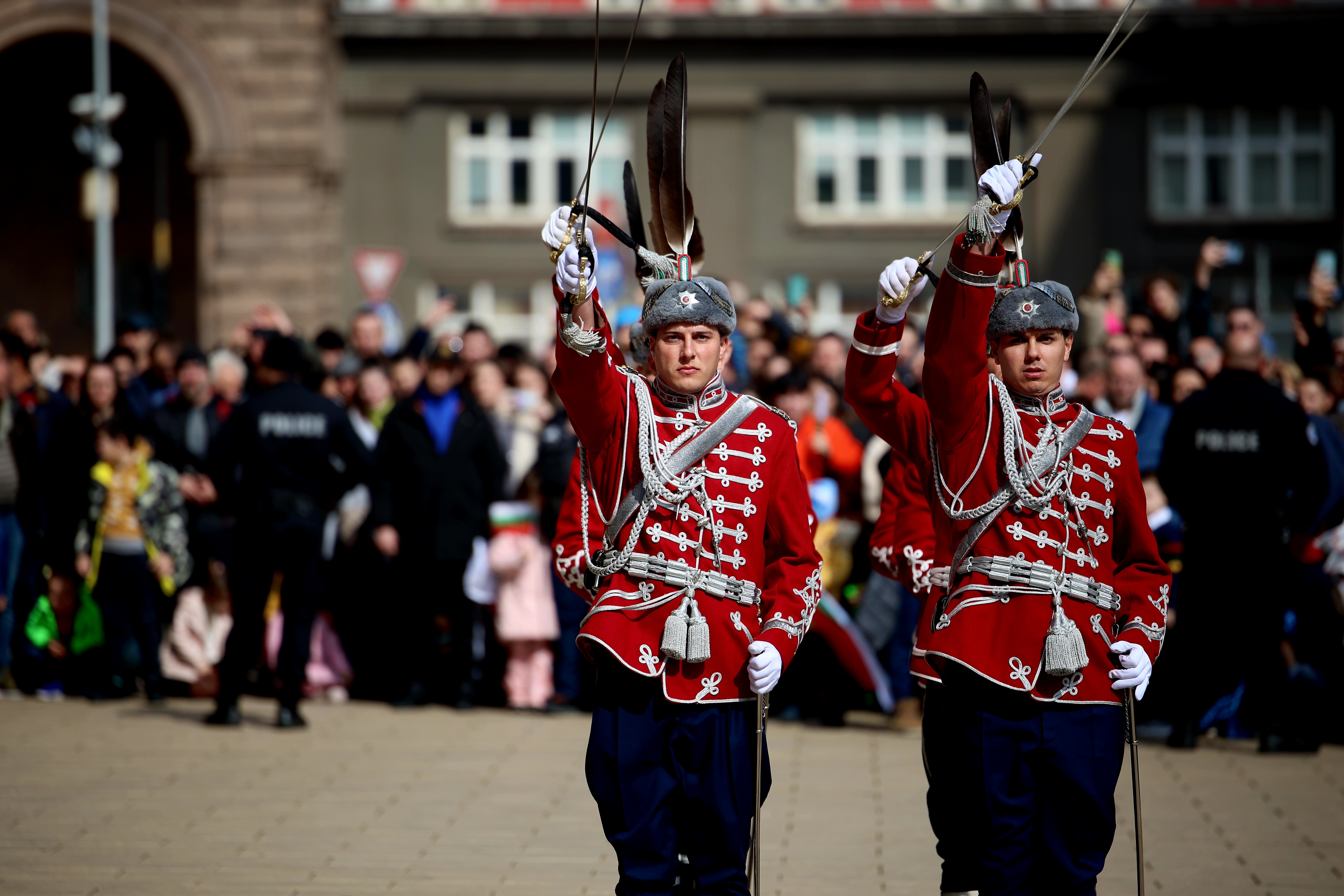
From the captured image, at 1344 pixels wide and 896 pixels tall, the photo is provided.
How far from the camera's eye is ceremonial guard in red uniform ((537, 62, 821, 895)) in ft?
15.1

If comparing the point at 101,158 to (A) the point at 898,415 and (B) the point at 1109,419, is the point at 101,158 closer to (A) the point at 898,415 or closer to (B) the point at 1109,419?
(A) the point at 898,415

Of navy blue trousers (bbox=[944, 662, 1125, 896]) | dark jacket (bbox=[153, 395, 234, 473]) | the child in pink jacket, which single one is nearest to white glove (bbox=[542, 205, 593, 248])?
navy blue trousers (bbox=[944, 662, 1125, 896])

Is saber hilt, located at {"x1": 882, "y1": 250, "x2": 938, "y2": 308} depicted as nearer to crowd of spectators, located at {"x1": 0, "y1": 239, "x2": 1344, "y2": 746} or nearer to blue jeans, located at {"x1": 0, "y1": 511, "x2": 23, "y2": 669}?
crowd of spectators, located at {"x1": 0, "y1": 239, "x2": 1344, "y2": 746}

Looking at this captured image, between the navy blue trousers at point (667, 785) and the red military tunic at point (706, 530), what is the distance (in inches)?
3.4

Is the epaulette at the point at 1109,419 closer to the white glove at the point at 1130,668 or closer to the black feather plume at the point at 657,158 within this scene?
the white glove at the point at 1130,668

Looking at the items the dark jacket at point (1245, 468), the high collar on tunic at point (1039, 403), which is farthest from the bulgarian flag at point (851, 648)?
the high collar on tunic at point (1039, 403)

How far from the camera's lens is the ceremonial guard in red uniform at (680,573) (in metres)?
4.61

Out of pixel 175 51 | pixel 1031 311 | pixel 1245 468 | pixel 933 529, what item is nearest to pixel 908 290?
pixel 1031 311

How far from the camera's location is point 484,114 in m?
29.7

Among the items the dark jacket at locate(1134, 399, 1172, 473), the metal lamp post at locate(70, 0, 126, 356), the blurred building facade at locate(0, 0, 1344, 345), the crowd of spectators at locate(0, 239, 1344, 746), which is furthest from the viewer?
the blurred building facade at locate(0, 0, 1344, 345)

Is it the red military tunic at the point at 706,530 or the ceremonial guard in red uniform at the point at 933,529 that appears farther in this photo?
the ceremonial guard in red uniform at the point at 933,529

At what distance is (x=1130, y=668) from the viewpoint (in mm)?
4785

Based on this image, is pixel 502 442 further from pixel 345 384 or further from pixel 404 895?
pixel 404 895

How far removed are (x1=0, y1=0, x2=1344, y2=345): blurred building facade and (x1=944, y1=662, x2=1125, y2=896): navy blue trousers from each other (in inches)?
888
